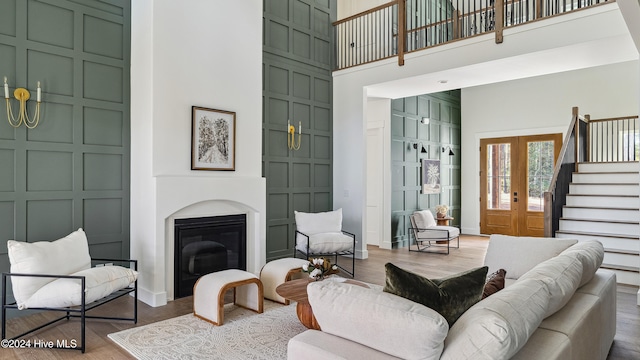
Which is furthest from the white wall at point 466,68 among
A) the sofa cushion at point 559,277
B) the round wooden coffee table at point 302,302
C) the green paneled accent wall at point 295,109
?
the sofa cushion at point 559,277

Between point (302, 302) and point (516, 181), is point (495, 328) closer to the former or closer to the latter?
point (302, 302)

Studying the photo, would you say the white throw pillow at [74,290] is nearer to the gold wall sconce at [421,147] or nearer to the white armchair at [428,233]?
the white armchair at [428,233]

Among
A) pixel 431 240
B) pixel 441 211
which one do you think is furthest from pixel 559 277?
pixel 441 211

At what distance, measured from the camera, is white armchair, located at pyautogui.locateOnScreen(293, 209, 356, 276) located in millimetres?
5289

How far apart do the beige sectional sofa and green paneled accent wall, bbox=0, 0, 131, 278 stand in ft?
11.1

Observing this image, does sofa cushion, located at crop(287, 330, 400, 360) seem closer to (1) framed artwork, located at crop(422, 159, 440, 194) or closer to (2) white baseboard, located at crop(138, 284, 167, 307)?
(2) white baseboard, located at crop(138, 284, 167, 307)

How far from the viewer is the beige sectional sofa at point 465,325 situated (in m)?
1.47

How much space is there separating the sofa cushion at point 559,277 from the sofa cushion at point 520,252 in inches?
41.6

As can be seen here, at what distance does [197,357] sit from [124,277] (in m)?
1.08

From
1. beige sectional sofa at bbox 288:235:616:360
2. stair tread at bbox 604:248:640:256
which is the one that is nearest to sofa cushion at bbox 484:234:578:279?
beige sectional sofa at bbox 288:235:616:360

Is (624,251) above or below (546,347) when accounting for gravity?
below

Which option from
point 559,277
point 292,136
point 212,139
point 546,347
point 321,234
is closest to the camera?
point 546,347

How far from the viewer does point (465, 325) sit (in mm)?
1546

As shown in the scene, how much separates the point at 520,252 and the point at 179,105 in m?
3.77
